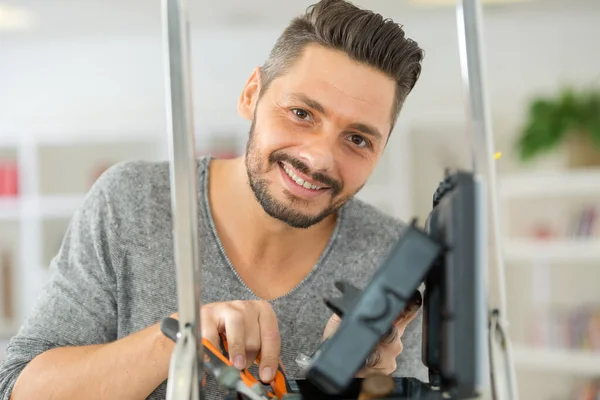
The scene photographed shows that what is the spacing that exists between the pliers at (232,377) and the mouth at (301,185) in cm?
16

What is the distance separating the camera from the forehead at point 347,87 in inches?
24.9

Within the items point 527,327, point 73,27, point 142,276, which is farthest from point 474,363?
point 73,27

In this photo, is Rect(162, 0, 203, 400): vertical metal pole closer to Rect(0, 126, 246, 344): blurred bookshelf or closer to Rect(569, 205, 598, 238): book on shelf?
Rect(569, 205, 598, 238): book on shelf

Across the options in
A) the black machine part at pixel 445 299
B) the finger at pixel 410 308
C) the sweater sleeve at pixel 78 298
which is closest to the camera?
the black machine part at pixel 445 299

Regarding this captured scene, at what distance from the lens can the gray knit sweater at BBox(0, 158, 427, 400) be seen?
77 centimetres

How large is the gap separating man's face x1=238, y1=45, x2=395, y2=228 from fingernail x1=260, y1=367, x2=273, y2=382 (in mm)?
181

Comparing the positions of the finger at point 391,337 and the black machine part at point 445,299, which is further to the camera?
the finger at point 391,337

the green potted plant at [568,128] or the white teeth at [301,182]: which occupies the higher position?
the green potted plant at [568,128]

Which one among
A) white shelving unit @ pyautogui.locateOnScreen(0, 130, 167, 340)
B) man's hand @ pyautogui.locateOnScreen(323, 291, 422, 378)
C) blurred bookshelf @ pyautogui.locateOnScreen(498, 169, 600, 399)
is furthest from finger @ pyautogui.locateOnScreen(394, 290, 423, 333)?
white shelving unit @ pyautogui.locateOnScreen(0, 130, 167, 340)

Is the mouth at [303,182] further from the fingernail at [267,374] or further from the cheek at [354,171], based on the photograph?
the fingernail at [267,374]

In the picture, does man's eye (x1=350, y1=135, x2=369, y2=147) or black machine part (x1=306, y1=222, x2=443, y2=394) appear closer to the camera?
black machine part (x1=306, y1=222, x2=443, y2=394)

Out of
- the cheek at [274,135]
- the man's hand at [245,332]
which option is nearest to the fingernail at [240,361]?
the man's hand at [245,332]

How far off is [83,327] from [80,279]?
0.06 meters

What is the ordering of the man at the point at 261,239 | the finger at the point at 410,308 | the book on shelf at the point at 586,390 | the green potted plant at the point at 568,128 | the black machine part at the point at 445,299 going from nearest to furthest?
the black machine part at the point at 445,299 → the finger at the point at 410,308 → the man at the point at 261,239 → the green potted plant at the point at 568,128 → the book on shelf at the point at 586,390
